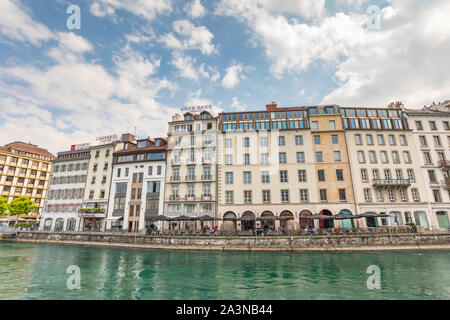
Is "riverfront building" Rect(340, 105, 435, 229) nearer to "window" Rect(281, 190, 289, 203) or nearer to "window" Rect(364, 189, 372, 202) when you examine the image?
"window" Rect(364, 189, 372, 202)

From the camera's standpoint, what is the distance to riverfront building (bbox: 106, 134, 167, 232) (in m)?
42.4

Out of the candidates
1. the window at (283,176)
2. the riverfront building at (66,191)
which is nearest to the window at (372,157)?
the window at (283,176)

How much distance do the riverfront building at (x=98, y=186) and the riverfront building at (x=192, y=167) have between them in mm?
14458

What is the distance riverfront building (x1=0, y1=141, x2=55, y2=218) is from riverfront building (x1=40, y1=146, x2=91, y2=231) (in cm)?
1237

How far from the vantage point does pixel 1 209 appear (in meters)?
47.0

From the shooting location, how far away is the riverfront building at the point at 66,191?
48.4 m

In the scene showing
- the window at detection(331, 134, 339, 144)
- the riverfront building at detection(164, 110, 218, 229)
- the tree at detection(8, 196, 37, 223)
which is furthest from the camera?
the tree at detection(8, 196, 37, 223)

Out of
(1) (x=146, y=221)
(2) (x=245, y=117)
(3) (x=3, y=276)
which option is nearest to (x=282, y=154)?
(2) (x=245, y=117)

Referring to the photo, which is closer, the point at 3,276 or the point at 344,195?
the point at 3,276

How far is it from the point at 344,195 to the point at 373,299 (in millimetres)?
29229

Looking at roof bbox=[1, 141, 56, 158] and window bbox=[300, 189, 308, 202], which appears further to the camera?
roof bbox=[1, 141, 56, 158]

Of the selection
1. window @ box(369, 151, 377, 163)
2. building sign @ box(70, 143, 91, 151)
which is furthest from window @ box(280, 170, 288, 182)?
building sign @ box(70, 143, 91, 151)

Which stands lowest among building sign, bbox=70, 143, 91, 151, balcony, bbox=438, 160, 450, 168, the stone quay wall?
the stone quay wall

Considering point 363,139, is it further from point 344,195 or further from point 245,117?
point 245,117
